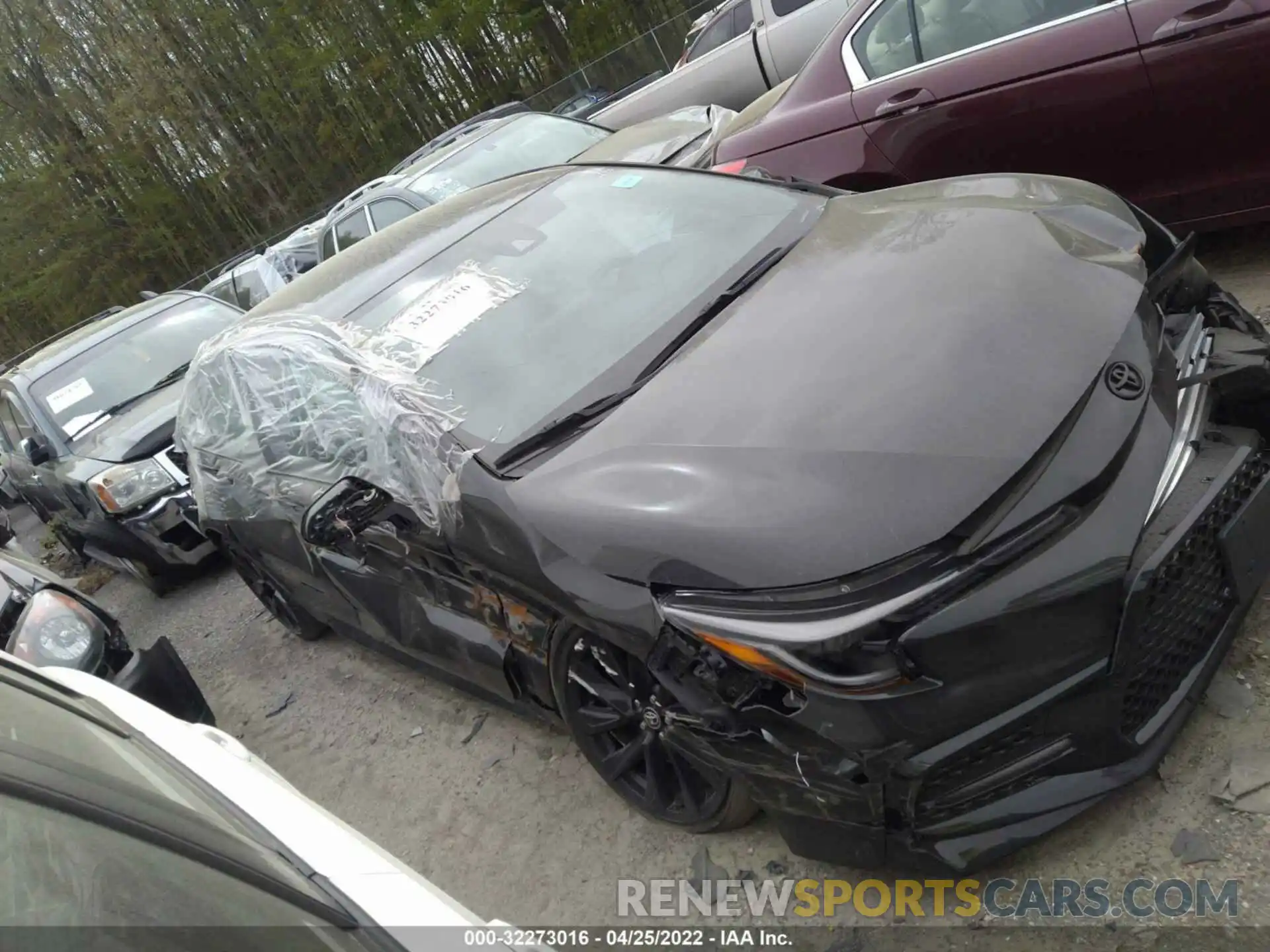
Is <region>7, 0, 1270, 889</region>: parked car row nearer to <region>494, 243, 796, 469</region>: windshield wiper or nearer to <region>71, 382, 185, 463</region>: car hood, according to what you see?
<region>494, 243, 796, 469</region>: windshield wiper

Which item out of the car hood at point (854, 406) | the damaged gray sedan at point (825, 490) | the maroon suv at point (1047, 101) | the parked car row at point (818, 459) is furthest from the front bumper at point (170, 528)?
the car hood at point (854, 406)

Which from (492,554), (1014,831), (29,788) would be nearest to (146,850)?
(29,788)

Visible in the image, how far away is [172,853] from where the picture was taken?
1.41m

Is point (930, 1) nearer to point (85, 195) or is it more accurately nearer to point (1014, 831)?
point (1014, 831)

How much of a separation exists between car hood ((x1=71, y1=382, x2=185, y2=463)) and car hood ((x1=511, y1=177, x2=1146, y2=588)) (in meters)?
4.65

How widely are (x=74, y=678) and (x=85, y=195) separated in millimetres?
33015

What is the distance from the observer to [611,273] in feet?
10.1

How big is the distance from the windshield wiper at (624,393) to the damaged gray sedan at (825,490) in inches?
0.4

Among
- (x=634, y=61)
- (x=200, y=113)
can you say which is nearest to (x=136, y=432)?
(x=634, y=61)

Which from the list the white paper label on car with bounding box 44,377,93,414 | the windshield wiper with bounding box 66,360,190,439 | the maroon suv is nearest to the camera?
the maroon suv

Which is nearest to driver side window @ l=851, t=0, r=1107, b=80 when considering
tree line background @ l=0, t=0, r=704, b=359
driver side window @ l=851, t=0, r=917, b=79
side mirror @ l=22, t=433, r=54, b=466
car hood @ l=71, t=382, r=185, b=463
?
driver side window @ l=851, t=0, r=917, b=79

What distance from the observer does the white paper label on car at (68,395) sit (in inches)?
259

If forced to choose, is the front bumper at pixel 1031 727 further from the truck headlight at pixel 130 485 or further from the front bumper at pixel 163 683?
the truck headlight at pixel 130 485

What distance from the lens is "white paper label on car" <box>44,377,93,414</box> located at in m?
6.58
